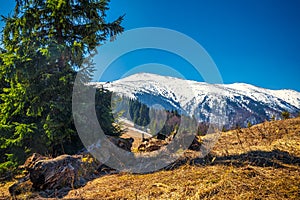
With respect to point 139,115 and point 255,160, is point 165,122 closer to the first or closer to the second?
point 255,160

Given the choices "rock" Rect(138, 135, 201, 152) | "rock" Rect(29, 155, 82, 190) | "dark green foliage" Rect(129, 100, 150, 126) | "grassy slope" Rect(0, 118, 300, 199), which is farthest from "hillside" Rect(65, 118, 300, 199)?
"dark green foliage" Rect(129, 100, 150, 126)

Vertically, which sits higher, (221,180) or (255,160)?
(255,160)

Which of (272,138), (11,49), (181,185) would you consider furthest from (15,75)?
(272,138)

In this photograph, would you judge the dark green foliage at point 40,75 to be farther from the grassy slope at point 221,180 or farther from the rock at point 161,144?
the grassy slope at point 221,180

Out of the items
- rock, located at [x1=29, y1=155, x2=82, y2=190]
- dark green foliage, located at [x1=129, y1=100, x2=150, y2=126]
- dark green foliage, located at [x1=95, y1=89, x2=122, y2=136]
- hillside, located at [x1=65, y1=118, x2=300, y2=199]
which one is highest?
dark green foliage, located at [x1=129, y1=100, x2=150, y2=126]

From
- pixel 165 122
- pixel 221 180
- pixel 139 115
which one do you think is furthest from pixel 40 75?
pixel 139 115

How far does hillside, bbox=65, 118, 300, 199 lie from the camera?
410 centimetres

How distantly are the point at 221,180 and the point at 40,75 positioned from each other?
25.7 ft

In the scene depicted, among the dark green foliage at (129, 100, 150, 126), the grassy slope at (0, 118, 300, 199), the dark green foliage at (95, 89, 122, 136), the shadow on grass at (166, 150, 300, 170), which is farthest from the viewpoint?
the dark green foliage at (129, 100, 150, 126)

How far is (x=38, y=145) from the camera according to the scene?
912 centimetres

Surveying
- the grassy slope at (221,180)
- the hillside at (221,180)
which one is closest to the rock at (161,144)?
the hillside at (221,180)

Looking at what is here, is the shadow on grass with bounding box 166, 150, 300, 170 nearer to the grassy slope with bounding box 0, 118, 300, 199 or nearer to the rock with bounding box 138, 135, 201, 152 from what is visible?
the grassy slope with bounding box 0, 118, 300, 199

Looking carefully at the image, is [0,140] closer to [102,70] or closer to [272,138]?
[102,70]

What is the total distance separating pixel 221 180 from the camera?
4.64m
